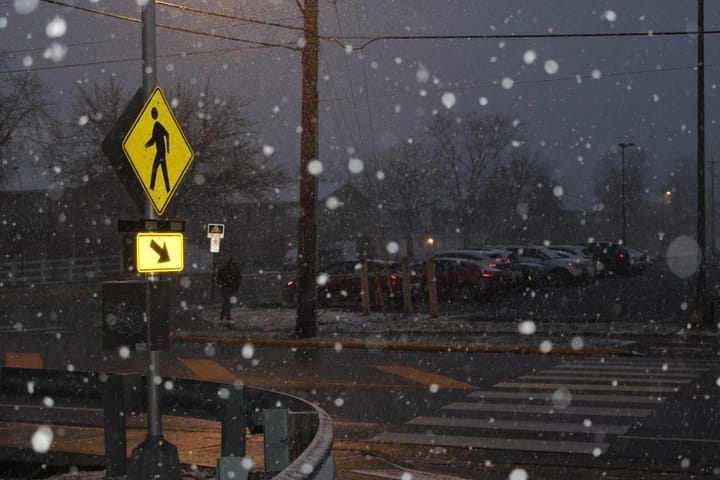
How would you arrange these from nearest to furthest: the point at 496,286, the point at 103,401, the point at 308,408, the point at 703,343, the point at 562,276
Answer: the point at 308,408, the point at 103,401, the point at 703,343, the point at 496,286, the point at 562,276

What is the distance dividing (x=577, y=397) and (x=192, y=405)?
6123mm

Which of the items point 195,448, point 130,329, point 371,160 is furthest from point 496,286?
point 371,160

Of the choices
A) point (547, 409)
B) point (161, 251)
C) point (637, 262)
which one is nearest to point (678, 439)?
point (547, 409)

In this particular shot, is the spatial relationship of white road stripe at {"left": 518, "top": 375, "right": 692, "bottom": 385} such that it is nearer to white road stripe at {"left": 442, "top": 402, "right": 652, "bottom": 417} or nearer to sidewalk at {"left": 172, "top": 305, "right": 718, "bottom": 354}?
white road stripe at {"left": 442, "top": 402, "right": 652, "bottom": 417}

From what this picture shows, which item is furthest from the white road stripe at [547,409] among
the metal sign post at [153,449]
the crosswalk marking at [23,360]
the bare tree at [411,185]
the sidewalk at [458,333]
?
the bare tree at [411,185]

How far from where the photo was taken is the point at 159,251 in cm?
772

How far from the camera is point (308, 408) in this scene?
635cm

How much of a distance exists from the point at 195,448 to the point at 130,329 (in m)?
2.57

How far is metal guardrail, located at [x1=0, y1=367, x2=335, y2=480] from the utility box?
19.2 inches

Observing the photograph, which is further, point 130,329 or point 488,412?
point 488,412

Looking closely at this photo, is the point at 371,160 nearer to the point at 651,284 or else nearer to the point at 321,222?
the point at 321,222

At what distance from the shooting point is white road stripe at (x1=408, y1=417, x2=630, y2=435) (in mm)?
9789

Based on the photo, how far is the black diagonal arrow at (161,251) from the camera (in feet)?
25.2

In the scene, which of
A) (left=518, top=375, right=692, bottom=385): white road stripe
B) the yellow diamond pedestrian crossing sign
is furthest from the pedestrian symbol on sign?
(left=518, top=375, right=692, bottom=385): white road stripe
